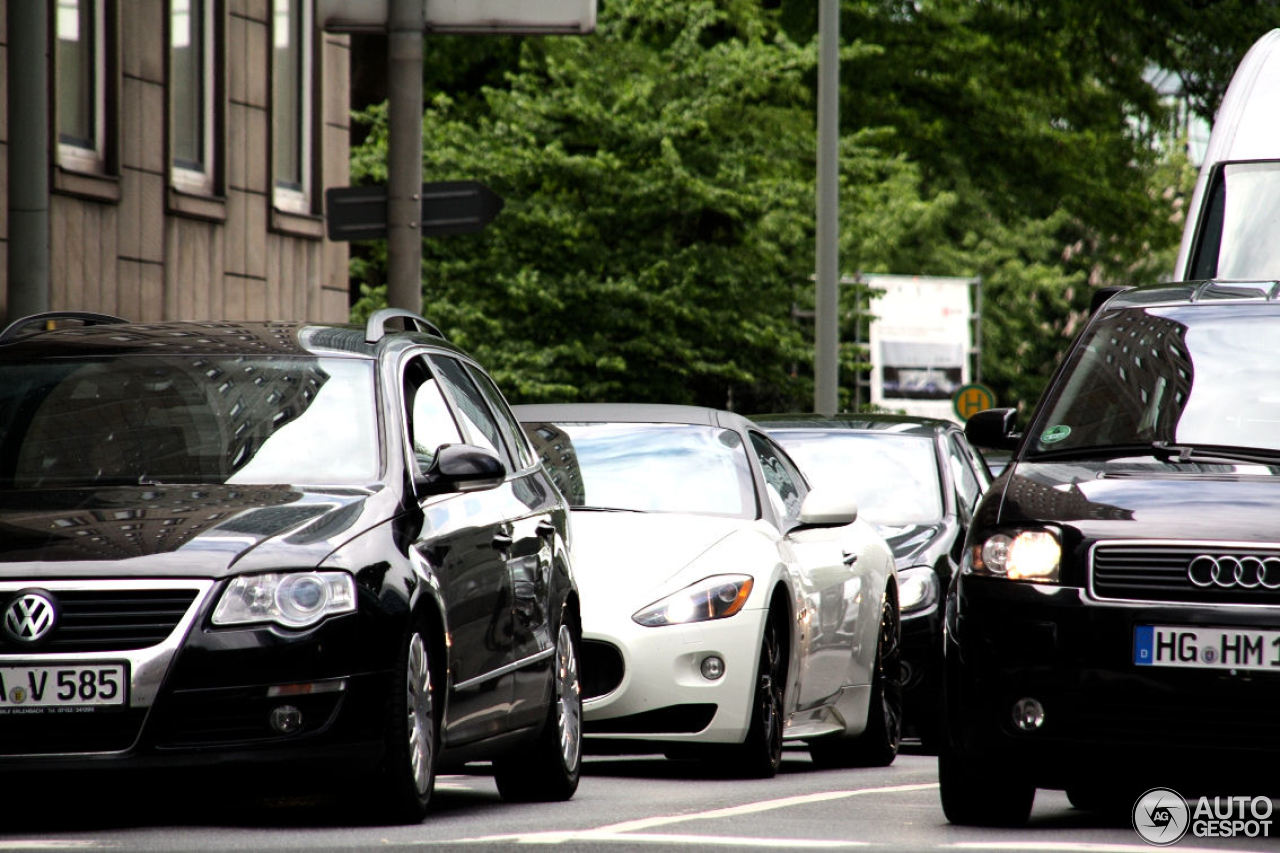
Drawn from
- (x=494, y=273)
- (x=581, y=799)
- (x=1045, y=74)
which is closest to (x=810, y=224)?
(x=494, y=273)

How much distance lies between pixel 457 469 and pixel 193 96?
13.9 meters

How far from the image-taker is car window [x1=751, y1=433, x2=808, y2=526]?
38.6ft

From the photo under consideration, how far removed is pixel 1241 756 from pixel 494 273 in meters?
21.3

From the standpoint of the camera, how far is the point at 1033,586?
792 cm

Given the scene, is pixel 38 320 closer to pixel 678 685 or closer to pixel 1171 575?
pixel 678 685

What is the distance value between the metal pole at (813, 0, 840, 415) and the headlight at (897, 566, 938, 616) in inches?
370

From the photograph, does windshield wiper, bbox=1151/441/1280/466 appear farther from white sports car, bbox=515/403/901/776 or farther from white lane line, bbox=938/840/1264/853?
white sports car, bbox=515/403/901/776

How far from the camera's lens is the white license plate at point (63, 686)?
725 centimetres

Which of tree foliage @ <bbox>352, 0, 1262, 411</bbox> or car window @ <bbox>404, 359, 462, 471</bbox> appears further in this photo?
tree foliage @ <bbox>352, 0, 1262, 411</bbox>

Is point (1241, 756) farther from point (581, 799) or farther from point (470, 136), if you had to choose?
point (470, 136)

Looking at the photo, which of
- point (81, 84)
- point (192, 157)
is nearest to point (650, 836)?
point (81, 84)

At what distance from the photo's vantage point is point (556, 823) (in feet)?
27.1

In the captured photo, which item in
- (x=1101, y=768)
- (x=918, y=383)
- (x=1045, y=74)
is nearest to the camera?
(x=1101, y=768)

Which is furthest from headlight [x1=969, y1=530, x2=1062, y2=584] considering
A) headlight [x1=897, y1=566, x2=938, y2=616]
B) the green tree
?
the green tree
